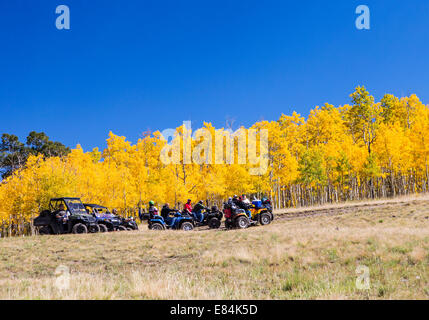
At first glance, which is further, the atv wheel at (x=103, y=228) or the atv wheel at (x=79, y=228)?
the atv wheel at (x=103, y=228)

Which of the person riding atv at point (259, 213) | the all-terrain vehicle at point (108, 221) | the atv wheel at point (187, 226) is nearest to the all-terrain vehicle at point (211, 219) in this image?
the atv wheel at point (187, 226)

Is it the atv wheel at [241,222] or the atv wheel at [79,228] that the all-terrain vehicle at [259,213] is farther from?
the atv wheel at [79,228]

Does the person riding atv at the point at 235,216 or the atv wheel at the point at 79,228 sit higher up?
the person riding atv at the point at 235,216

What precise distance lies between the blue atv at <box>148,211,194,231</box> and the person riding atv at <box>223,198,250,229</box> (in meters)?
2.99

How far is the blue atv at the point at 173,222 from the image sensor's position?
22641mm

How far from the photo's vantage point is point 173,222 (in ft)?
75.6

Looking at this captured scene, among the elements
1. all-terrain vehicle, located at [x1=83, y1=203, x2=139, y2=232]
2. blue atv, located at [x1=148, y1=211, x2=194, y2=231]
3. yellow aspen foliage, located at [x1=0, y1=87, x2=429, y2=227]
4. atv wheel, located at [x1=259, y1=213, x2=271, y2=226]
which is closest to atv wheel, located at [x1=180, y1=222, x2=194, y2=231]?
blue atv, located at [x1=148, y1=211, x2=194, y2=231]

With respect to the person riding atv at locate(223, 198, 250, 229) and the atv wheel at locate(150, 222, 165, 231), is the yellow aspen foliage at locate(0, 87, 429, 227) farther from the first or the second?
the person riding atv at locate(223, 198, 250, 229)

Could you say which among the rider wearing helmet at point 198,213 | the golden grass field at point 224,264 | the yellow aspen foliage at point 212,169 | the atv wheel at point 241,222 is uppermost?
the yellow aspen foliage at point 212,169

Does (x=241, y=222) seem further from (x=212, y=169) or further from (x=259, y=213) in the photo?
(x=212, y=169)

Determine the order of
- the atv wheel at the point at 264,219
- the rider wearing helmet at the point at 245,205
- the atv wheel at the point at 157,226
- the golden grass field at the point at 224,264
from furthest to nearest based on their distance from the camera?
the atv wheel at the point at 157,226 < the atv wheel at the point at 264,219 < the rider wearing helmet at the point at 245,205 < the golden grass field at the point at 224,264

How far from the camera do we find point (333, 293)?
6.89 meters

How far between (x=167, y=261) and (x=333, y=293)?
815 cm

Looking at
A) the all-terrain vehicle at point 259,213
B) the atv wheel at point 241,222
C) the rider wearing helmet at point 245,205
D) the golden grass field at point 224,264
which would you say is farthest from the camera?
the all-terrain vehicle at point 259,213
